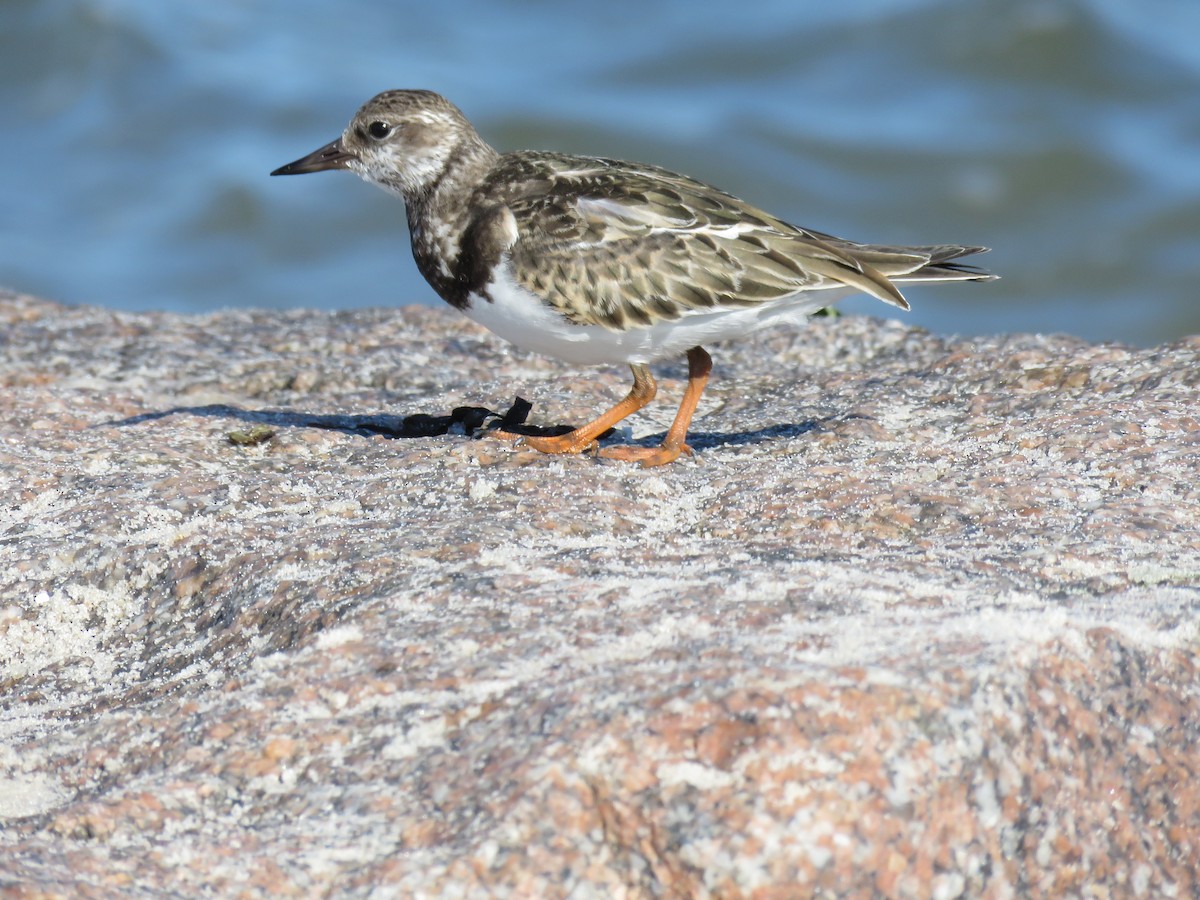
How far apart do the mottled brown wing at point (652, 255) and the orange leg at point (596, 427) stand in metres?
0.32

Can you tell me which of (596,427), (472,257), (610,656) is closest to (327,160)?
(472,257)

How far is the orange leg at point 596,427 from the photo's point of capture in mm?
4961

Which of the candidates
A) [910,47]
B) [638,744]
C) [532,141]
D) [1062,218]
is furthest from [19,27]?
[638,744]

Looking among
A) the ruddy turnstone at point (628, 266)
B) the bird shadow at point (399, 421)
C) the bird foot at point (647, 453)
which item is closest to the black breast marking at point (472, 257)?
the ruddy turnstone at point (628, 266)

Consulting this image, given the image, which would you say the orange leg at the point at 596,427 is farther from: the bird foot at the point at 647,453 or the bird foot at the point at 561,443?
the bird foot at the point at 647,453

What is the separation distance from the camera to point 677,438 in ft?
16.3

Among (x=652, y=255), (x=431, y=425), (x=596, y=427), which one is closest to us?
(x=652, y=255)

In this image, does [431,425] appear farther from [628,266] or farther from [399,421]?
[628,266]

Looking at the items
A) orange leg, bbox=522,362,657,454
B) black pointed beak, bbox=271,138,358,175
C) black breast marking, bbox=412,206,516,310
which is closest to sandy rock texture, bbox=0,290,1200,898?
orange leg, bbox=522,362,657,454

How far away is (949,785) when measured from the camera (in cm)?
277

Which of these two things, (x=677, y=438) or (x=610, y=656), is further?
(x=677, y=438)

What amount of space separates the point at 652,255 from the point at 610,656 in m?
2.12

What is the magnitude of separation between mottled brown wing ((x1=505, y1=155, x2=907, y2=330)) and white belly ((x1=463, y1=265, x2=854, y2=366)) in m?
0.04

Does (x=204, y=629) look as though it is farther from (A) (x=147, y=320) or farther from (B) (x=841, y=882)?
(A) (x=147, y=320)
